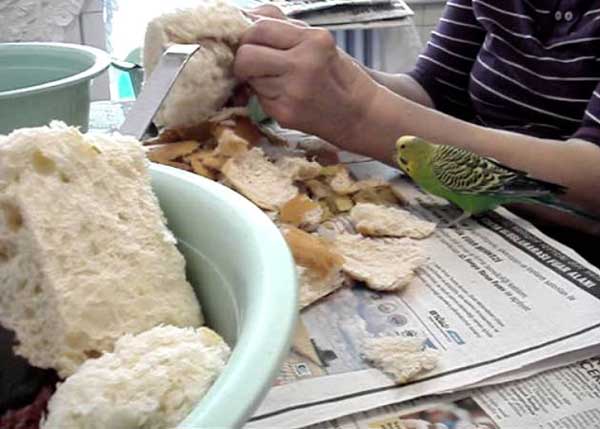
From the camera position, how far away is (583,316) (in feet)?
1.48

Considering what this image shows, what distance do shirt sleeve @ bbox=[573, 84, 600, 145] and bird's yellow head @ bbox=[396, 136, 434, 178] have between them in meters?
0.16

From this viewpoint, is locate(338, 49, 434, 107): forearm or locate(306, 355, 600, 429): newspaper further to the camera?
locate(338, 49, 434, 107): forearm

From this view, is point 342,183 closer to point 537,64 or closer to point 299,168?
point 299,168

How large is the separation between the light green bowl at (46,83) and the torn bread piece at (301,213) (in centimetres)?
15

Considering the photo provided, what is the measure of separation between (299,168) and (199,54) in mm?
119

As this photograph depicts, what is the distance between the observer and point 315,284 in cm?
47

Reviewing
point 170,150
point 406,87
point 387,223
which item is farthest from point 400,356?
point 406,87

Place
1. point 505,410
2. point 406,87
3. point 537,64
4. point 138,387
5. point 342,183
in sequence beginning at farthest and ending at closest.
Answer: point 406,87 < point 537,64 < point 342,183 < point 505,410 < point 138,387

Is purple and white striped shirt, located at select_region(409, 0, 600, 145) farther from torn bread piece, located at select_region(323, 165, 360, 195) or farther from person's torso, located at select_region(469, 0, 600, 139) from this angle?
torn bread piece, located at select_region(323, 165, 360, 195)

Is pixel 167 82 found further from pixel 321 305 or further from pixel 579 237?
pixel 579 237

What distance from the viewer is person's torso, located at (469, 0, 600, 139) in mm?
725

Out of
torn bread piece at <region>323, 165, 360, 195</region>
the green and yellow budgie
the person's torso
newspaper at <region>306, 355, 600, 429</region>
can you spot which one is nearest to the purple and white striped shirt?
the person's torso

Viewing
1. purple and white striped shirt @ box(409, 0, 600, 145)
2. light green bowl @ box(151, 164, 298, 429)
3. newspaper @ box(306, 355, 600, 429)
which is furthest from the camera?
purple and white striped shirt @ box(409, 0, 600, 145)

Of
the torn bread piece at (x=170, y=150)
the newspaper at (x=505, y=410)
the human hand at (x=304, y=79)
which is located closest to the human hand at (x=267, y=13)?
the human hand at (x=304, y=79)
